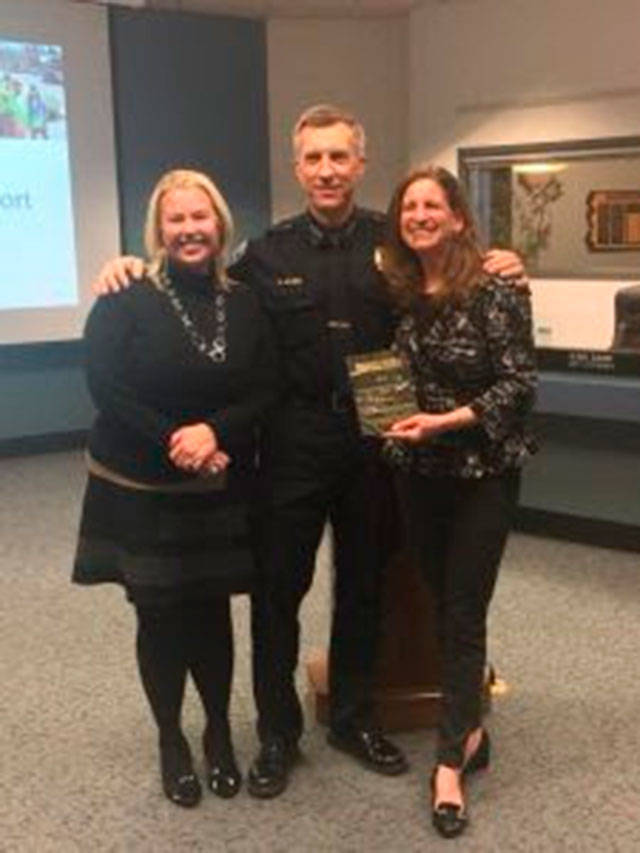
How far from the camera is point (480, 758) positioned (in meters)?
2.52

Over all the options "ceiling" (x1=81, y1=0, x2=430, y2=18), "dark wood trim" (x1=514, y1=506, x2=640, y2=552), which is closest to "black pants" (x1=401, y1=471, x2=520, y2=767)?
"dark wood trim" (x1=514, y1=506, x2=640, y2=552)

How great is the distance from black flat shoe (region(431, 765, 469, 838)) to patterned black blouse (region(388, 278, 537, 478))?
28.0 inches

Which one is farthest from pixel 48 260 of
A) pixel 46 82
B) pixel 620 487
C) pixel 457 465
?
pixel 457 465

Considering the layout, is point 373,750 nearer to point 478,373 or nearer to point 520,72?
point 478,373

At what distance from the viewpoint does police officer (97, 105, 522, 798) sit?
7.41 feet

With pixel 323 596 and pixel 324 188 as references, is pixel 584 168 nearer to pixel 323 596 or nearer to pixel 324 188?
pixel 323 596

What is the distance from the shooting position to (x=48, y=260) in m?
6.10

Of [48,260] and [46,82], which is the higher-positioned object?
[46,82]

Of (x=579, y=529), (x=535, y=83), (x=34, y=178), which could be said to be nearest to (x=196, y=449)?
(x=579, y=529)

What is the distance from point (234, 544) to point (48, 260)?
166 inches

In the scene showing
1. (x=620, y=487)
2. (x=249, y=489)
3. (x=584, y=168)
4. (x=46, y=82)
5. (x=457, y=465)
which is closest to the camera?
(x=457, y=465)

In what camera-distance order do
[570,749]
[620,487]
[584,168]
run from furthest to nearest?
[584,168], [620,487], [570,749]

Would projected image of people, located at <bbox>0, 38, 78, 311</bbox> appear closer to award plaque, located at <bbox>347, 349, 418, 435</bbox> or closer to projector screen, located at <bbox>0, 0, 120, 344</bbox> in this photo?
projector screen, located at <bbox>0, 0, 120, 344</bbox>

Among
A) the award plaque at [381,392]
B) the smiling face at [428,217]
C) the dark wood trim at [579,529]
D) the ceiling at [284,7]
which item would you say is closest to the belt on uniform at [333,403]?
the award plaque at [381,392]
